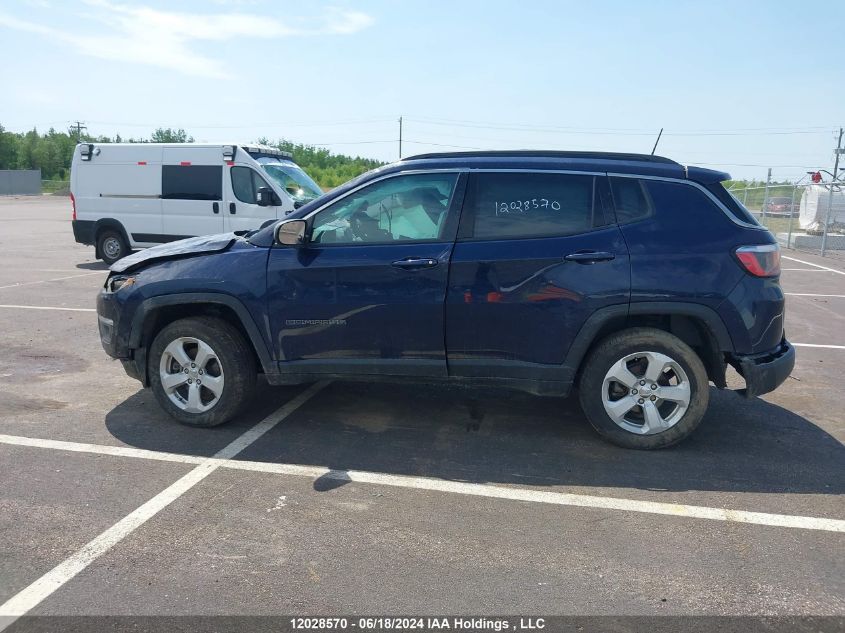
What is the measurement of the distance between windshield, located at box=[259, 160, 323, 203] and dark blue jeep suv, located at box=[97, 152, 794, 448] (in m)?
8.78

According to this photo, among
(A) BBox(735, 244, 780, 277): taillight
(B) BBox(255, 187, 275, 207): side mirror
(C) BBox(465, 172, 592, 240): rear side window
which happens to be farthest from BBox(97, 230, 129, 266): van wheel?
(A) BBox(735, 244, 780, 277): taillight

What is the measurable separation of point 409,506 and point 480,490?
46cm

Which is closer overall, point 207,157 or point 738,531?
point 738,531

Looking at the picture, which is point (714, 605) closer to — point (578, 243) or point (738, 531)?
point (738, 531)

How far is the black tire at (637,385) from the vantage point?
467 cm

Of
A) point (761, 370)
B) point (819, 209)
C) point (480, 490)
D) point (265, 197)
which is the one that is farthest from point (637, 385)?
point (819, 209)

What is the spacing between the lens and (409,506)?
13.1ft

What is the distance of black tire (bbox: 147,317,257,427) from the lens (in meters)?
5.04

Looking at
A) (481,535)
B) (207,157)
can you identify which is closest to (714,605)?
(481,535)

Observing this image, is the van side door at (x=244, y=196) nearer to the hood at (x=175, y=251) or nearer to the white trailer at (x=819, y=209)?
the hood at (x=175, y=251)

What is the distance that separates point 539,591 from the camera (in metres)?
3.17

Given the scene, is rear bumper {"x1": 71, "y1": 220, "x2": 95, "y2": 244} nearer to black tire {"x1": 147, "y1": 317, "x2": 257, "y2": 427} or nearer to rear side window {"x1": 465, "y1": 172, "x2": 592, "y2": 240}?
black tire {"x1": 147, "y1": 317, "x2": 257, "y2": 427}

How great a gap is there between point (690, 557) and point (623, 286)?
1.77 metres

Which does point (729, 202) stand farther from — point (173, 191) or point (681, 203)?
point (173, 191)
